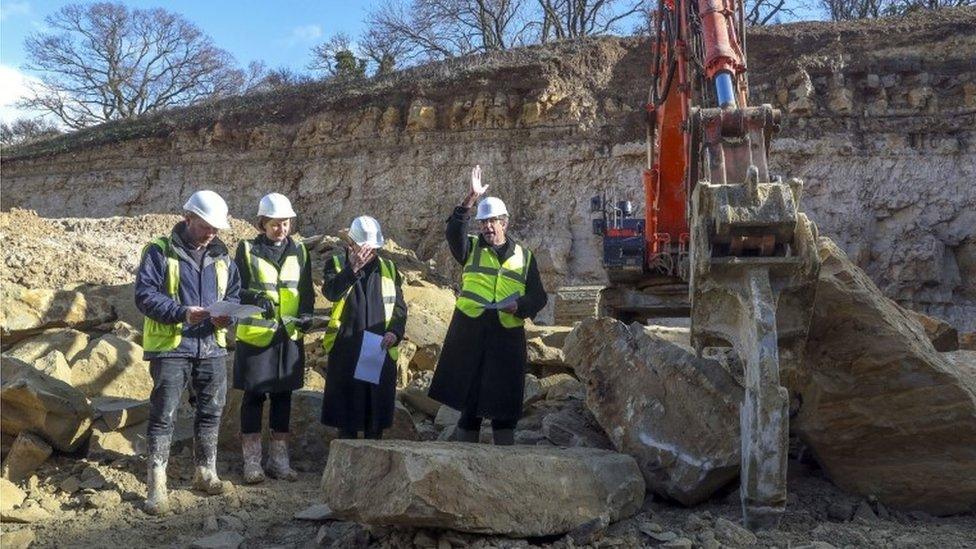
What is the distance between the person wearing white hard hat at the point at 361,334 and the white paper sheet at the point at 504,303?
0.56m

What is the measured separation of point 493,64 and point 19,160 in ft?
39.0

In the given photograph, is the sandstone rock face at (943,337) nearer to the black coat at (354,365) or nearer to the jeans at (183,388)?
the black coat at (354,365)

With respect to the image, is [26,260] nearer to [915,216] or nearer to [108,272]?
[108,272]

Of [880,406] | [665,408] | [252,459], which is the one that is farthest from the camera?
[252,459]

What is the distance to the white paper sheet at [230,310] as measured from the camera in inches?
158

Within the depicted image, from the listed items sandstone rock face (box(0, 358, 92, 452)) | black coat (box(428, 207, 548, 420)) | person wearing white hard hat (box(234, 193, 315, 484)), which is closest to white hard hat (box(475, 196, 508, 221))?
black coat (box(428, 207, 548, 420))

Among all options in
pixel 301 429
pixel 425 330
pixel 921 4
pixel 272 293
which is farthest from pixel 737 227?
pixel 921 4

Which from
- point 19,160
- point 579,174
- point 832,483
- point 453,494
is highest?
point 19,160

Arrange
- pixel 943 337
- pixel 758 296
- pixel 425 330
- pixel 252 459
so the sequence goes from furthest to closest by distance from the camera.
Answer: pixel 425 330
pixel 943 337
pixel 252 459
pixel 758 296

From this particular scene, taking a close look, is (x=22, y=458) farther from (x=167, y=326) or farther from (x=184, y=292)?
(x=184, y=292)

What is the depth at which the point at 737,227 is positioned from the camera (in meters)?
3.66

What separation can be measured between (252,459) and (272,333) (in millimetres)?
691

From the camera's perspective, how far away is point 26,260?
8.27 meters

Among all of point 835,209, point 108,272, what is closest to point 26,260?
point 108,272
